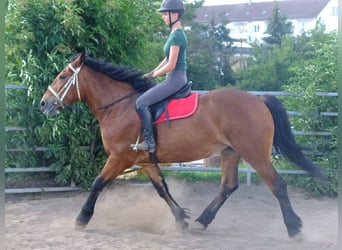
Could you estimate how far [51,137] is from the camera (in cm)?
862

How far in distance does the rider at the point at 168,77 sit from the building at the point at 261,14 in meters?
53.0

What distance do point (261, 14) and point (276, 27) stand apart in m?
26.0

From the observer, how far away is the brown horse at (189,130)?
636cm

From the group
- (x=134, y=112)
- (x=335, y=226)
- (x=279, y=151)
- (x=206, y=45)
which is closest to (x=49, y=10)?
(x=134, y=112)

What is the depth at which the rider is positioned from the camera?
643cm

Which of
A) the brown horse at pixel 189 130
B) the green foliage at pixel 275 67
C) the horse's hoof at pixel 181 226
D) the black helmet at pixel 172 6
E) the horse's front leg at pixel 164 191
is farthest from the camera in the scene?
the green foliage at pixel 275 67

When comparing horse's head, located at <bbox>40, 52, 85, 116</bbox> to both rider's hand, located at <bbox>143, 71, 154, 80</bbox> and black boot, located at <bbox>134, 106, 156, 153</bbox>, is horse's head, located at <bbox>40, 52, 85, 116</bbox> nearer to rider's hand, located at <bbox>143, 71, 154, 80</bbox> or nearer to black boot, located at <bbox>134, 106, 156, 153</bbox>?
rider's hand, located at <bbox>143, 71, 154, 80</bbox>

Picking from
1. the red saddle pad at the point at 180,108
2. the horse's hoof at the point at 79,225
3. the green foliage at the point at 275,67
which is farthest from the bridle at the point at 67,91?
the green foliage at the point at 275,67

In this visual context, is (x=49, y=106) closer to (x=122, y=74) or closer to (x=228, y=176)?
(x=122, y=74)

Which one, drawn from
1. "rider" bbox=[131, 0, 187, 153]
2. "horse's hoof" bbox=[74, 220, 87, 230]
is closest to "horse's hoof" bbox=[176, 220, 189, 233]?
"rider" bbox=[131, 0, 187, 153]

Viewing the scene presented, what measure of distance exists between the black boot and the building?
2098 inches

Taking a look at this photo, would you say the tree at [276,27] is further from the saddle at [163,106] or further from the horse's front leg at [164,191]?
the saddle at [163,106]

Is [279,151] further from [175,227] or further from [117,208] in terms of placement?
[117,208]

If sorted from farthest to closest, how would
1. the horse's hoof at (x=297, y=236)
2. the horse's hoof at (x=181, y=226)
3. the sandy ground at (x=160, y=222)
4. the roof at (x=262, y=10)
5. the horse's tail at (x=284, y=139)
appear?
the roof at (x=262, y=10) → the horse's hoof at (x=181, y=226) → the horse's tail at (x=284, y=139) → the horse's hoof at (x=297, y=236) → the sandy ground at (x=160, y=222)
